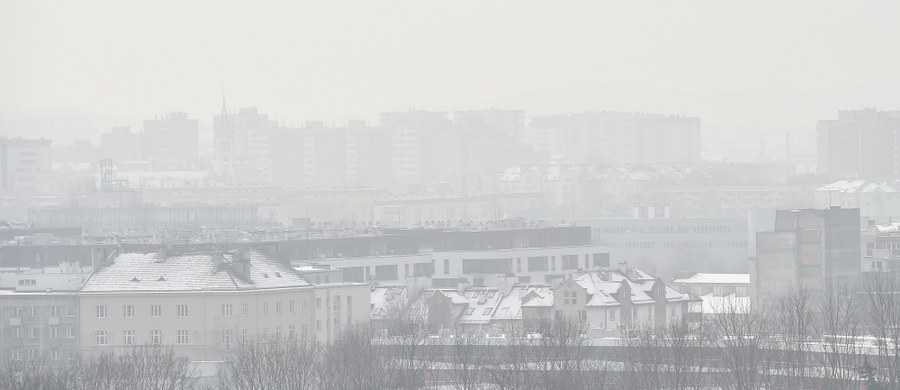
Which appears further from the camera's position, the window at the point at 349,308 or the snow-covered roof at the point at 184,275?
the window at the point at 349,308

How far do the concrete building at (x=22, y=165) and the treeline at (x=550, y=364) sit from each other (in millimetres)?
107395

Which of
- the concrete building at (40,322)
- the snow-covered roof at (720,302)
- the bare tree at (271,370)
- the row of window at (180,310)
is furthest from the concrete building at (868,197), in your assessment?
the bare tree at (271,370)

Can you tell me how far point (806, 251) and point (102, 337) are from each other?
61.1 feet

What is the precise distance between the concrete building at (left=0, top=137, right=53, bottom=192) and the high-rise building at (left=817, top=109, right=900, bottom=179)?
1656 inches

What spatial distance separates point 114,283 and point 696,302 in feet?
47.6

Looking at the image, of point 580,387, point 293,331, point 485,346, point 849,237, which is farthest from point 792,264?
point 580,387

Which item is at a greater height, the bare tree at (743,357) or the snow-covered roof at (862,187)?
the snow-covered roof at (862,187)

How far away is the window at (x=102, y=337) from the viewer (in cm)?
4628

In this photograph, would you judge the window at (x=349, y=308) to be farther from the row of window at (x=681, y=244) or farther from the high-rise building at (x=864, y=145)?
the high-rise building at (x=864, y=145)

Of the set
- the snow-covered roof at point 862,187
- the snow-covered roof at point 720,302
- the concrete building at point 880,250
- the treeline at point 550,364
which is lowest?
the snow-covered roof at point 720,302

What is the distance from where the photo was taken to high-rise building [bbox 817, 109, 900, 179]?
16838 centimetres

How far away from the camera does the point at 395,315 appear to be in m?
52.0

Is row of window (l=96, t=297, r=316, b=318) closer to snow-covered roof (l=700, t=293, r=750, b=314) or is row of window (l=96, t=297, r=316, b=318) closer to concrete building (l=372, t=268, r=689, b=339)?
concrete building (l=372, t=268, r=689, b=339)

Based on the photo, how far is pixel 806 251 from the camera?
60.5 metres
